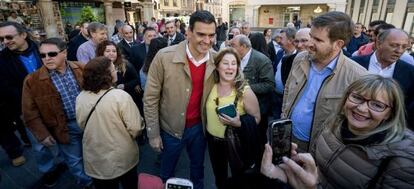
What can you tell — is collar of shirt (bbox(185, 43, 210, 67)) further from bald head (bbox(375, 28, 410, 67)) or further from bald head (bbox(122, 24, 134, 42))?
bald head (bbox(122, 24, 134, 42))

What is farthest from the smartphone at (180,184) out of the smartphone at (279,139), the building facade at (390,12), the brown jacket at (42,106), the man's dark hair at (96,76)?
the building facade at (390,12)

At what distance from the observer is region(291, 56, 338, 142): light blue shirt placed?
2.15 meters

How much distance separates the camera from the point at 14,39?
10.0 ft

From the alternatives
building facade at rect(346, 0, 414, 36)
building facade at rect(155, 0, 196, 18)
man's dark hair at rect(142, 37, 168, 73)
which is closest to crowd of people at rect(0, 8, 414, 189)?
man's dark hair at rect(142, 37, 168, 73)

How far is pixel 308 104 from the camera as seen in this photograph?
86.4 inches

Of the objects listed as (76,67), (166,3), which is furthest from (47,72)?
(166,3)

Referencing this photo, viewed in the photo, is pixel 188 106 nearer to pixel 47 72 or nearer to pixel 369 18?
pixel 47 72

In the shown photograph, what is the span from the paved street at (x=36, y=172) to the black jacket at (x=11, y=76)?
0.96 metres

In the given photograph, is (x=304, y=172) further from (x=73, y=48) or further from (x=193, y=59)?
(x=73, y=48)

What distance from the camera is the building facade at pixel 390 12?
15562 mm

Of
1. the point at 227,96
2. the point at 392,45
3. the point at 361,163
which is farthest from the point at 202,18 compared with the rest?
the point at 392,45

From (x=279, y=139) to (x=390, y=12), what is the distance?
71.6 ft

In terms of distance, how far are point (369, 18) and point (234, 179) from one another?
24.6 meters

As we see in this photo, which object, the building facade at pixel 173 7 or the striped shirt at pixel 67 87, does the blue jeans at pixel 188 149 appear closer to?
the striped shirt at pixel 67 87
